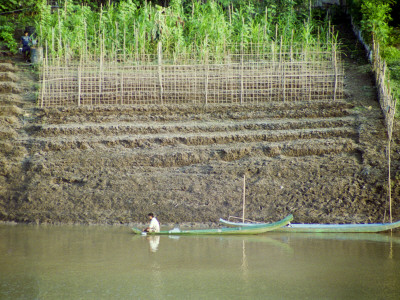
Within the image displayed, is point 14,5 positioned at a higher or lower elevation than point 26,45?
higher

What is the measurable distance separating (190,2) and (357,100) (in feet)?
24.2

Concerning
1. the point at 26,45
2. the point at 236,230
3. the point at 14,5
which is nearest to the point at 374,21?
the point at 236,230

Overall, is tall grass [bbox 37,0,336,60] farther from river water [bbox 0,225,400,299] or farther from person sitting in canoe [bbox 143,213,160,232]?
river water [bbox 0,225,400,299]

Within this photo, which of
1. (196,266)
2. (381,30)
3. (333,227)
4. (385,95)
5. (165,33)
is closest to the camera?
(196,266)

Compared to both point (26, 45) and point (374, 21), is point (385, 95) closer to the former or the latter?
point (374, 21)

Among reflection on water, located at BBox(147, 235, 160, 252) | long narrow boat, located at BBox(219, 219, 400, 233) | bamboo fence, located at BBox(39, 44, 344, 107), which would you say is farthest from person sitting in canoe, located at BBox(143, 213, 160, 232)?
bamboo fence, located at BBox(39, 44, 344, 107)

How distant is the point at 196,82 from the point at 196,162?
126 inches

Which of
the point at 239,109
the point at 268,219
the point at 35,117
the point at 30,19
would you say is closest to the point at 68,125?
the point at 35,117

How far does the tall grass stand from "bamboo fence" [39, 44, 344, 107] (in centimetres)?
65

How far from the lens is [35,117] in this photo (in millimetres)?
12719

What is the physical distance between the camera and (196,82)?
13.4 m

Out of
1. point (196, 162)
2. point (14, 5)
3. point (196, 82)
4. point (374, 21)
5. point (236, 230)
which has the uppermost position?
point (14, 5)

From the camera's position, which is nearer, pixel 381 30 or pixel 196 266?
pixel 196 266

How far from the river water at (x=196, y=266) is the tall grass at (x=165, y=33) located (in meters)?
7.20
